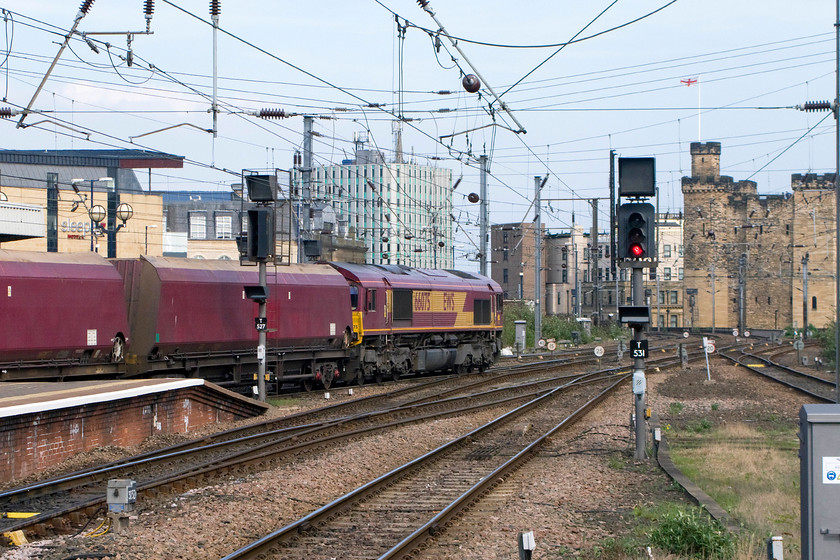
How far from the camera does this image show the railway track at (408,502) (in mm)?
10039

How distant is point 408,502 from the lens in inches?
499

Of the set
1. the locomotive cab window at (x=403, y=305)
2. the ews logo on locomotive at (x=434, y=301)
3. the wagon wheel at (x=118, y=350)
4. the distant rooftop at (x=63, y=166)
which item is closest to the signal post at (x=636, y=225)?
the wagon wheel at (x=118, y=350)

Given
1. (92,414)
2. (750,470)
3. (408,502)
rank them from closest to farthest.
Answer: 1. (408,502)
2. (750,470)
3. (92,414)

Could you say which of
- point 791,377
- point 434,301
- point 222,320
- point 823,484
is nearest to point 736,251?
point 791,377

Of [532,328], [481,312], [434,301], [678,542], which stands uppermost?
[434,301]

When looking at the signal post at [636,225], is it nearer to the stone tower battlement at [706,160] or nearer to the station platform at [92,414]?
the station platform at [92,414]

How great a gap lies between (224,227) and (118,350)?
70477mm

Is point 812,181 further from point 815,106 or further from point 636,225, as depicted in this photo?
point 636,225

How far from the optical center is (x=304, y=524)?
10.8 meters

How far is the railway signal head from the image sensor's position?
1531 cm

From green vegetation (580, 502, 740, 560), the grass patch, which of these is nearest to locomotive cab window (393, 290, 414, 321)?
the grass patch

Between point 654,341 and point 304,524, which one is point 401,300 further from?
point 654,341

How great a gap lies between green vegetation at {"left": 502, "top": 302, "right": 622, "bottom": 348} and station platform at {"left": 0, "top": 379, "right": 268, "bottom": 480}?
1391 inches

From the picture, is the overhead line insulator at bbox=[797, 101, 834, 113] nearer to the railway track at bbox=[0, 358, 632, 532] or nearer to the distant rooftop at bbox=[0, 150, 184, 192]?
the railway track at bbox=[0, 358, 632, 532]
